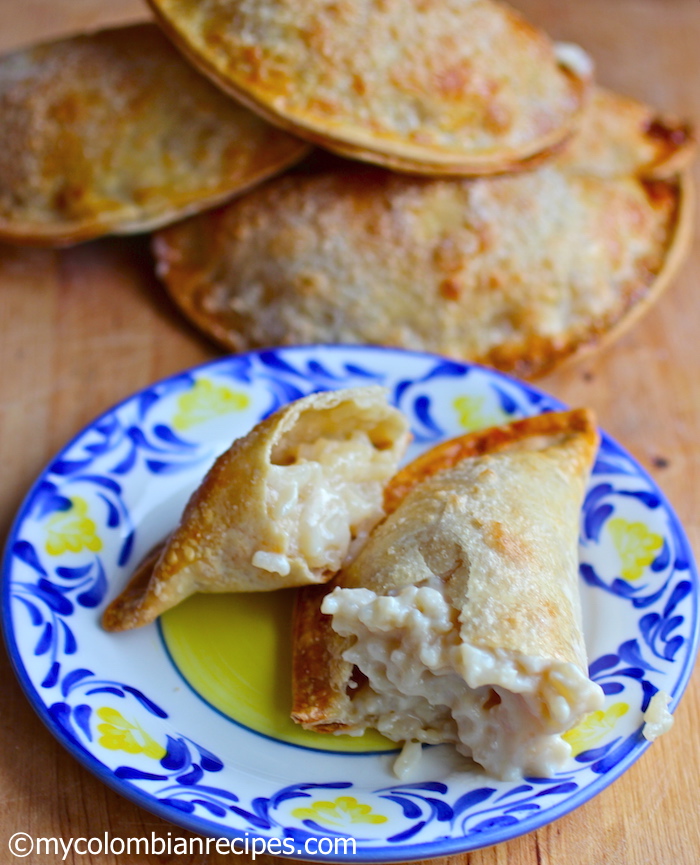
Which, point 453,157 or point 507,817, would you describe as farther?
point 453,157

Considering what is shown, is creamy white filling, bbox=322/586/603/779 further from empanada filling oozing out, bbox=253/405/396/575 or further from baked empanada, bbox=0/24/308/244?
baked empanada, bbox=0/24/308/244

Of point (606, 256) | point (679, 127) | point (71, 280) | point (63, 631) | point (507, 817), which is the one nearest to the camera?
point (507, 817)

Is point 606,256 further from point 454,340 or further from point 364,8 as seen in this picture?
point 364,8

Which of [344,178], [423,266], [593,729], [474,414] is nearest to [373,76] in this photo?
[344,178]

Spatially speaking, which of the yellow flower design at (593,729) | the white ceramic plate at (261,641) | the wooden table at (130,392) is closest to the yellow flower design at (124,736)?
the white ceramic plate at (261,641)

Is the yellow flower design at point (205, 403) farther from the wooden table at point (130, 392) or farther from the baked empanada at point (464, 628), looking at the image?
the baked empanada at point (464, 628)

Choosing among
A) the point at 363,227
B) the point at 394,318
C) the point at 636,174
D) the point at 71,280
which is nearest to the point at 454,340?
the point at 394,318
